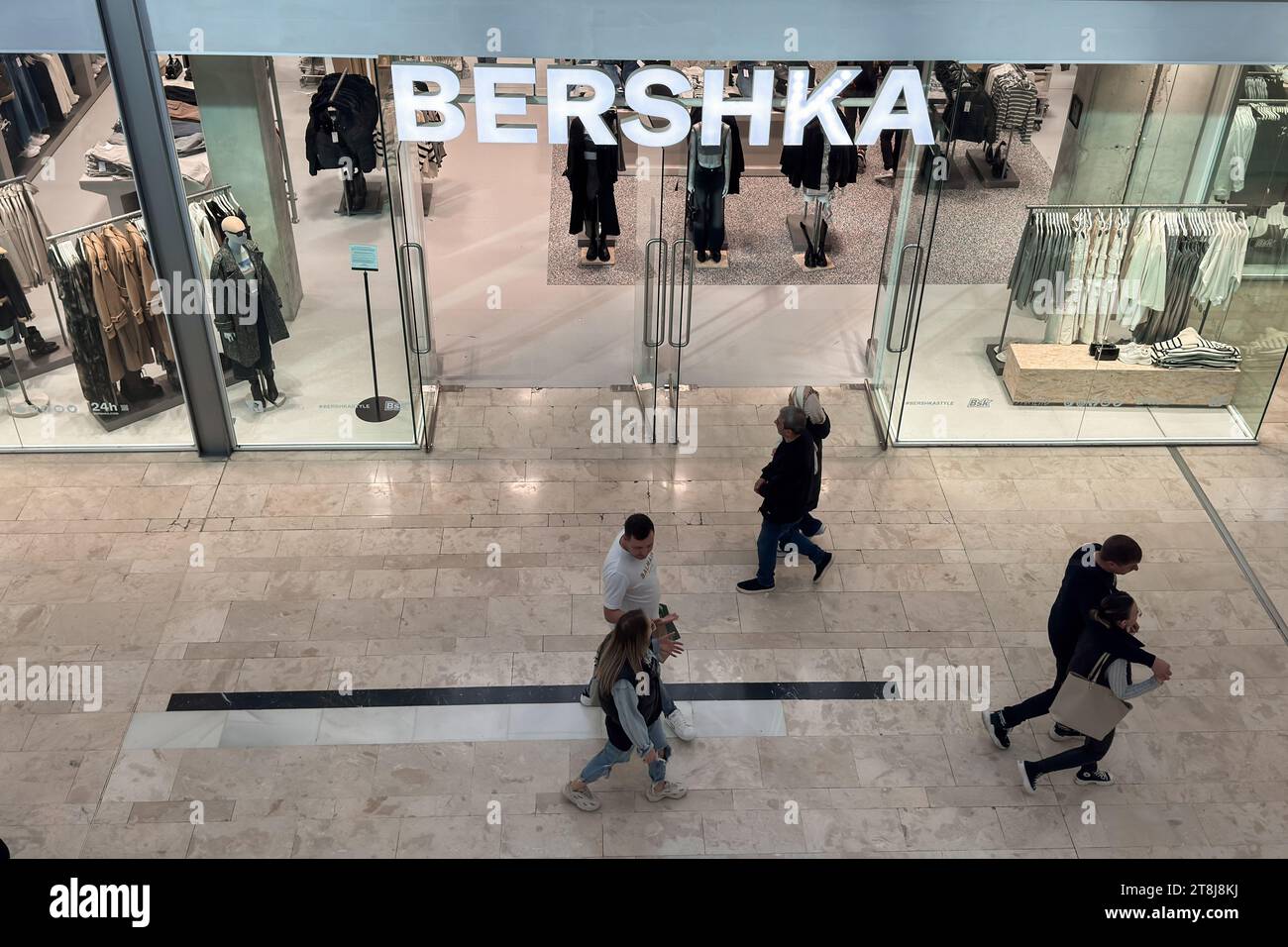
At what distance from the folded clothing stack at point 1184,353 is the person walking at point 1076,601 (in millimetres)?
3001

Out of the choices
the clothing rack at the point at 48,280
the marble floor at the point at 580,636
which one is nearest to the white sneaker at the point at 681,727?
the marble floor at the point at 580,636

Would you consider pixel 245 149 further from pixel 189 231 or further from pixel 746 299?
pixel 746 299

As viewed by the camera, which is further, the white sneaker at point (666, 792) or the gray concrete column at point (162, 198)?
the gray concrete column at point (162, 198)

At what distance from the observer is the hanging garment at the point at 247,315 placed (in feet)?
24.7

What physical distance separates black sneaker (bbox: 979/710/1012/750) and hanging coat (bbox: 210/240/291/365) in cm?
502

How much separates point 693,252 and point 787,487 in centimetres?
211

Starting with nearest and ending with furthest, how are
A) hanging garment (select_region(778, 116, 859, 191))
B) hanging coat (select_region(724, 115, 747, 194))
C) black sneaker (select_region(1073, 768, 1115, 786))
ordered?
black sneaker (select_region(1073, 768, 1115, 786)) < hanging coat (select_region(724, 115, 747, 194)) < hanging garment (select_region(778, 116, 859, 191))

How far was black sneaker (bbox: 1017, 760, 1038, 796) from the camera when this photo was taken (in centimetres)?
585

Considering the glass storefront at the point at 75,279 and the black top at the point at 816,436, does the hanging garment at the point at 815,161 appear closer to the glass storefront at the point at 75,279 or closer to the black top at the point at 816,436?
the black top at the point at 816,436

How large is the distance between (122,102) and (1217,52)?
631cm

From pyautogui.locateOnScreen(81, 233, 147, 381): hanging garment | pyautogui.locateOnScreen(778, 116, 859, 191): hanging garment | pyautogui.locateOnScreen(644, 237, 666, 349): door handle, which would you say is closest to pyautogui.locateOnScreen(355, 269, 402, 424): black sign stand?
pyautogui.locateOnScreen(81, 233, 147, 381): hanging garment

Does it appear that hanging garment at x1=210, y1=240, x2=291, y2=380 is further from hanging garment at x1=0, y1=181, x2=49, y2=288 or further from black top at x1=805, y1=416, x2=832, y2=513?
black top at x1=805, y1=416, x2=832, y2=513

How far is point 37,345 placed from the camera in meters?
7.77

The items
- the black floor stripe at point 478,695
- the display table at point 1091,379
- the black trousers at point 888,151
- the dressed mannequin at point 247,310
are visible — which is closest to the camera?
the black floor stripe at point 478,695
